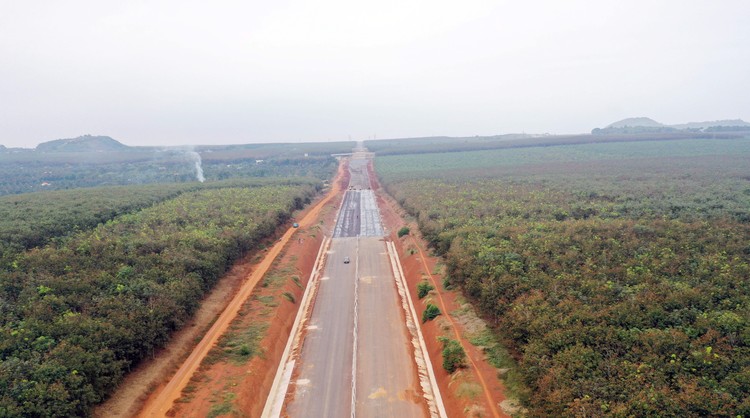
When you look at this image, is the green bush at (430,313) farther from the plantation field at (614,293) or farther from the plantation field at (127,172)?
the plantation field at (127,172)

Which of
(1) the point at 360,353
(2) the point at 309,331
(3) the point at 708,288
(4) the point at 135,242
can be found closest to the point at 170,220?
(4) the point at 135,242

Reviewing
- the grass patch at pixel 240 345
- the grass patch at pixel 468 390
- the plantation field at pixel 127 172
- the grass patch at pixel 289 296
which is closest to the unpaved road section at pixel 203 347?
the grass patch at pixel 240 345

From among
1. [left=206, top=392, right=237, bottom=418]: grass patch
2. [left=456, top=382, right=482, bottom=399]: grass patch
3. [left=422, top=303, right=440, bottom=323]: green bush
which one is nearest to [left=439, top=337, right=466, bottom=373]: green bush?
[left=456, top=382, right=482, bottom=399]: grass patch

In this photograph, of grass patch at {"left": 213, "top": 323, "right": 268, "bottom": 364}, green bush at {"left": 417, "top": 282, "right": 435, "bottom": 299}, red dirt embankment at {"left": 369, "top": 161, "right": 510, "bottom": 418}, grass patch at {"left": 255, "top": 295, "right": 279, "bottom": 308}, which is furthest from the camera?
green bush at {"left": 417, "top": 282, "right": 435, "bottom": 299}

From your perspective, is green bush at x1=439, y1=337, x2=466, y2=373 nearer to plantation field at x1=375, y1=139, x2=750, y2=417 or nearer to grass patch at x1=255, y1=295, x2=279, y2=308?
plantation field at x1=375, y1=139, x2=750, y2=417

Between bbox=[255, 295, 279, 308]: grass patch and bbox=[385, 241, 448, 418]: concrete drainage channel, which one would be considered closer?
bbox=[385, 241, 448, 418]: concrete drainage channel

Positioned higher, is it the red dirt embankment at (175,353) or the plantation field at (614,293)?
the plantation field at (614,293)
